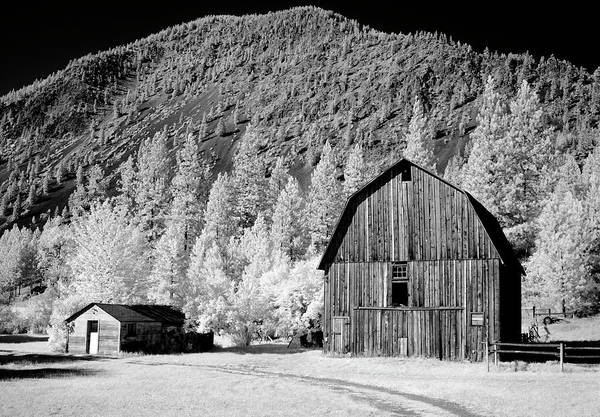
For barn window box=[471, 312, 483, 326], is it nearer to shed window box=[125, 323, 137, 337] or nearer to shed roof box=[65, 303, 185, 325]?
shed roof box=[65, 303, 185, 325]

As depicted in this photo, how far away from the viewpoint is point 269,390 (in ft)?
87.7

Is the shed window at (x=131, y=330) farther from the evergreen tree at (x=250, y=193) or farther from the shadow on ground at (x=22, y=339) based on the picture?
A: the evergreen tree at (x=250, y=193)

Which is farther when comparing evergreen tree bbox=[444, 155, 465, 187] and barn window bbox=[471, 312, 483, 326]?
evergreen tree bbox=[444, 155, 465, 187]

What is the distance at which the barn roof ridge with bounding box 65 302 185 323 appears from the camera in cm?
4909

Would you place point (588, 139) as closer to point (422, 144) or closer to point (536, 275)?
point (422, 144)

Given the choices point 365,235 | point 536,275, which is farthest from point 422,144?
point 365,235

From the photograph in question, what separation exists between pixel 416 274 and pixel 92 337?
2523 centimetres

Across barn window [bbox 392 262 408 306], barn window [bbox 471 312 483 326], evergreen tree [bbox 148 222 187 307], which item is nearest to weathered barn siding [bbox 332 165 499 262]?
barn window [bbox 392 262 408 306]

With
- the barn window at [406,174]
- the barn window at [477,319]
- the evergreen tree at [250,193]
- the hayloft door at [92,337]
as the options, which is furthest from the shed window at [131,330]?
the evergreen tree at [250,193]

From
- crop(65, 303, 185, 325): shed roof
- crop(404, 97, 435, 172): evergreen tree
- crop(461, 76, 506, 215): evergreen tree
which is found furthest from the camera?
crop(404, 97, 435, 172): evergreen tree

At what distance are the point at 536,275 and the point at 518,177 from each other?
26.4 ft

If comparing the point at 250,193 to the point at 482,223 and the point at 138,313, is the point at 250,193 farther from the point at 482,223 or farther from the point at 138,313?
the point at 482,223

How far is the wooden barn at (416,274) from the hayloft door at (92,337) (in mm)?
18626

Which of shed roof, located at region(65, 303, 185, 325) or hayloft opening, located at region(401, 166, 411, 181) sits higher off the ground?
hayloft opening, located at region(401, 166, 411, 181)
